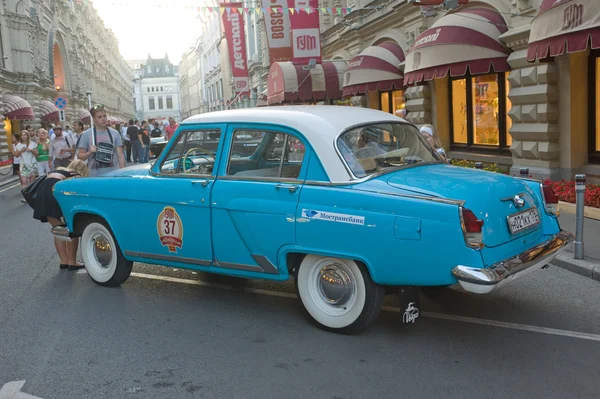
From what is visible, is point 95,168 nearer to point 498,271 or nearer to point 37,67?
point 498,271

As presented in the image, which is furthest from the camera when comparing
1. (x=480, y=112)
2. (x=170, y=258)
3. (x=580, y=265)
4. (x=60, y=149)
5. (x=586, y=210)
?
(x=480, y=112)

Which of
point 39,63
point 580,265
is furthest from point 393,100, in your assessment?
point 39,63

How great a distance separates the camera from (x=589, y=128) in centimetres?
1132

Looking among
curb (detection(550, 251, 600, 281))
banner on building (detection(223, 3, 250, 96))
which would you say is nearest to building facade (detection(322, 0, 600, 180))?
curb (detection(550, 251, 600, 281))

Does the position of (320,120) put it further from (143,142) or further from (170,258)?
(143,142)

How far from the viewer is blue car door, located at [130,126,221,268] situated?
556 cm

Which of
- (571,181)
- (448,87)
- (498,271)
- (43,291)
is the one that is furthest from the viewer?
(448,87)

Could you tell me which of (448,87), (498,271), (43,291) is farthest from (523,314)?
(448,87)

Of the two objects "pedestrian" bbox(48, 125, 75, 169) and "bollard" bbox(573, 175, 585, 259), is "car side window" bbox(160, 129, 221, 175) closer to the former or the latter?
"bollard" bbox(573, 175, 585, 259)

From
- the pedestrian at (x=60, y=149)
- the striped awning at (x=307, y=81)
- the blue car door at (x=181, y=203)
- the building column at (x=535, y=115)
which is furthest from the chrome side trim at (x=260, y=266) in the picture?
the striped awning at (x=307, y=81)

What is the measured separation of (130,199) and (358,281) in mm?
2552

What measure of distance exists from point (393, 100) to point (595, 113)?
1018 centimetres

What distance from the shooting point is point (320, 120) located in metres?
5.14

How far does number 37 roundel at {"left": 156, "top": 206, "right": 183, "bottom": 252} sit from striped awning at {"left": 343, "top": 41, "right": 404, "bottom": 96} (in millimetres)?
13037
